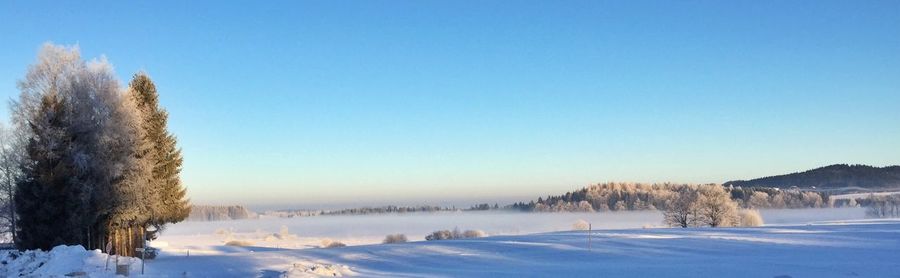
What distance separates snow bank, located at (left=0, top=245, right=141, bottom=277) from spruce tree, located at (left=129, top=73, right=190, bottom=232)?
857 cm

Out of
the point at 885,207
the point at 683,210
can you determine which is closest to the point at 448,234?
the point at 683,210

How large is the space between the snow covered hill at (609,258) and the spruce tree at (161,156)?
8.51 m

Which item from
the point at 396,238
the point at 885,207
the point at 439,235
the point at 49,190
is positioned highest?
the point at 49,190

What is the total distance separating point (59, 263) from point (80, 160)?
7119mm

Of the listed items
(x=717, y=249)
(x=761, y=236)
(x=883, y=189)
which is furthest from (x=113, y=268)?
(x=883, y=189)

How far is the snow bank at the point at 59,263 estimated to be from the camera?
22.7 meters

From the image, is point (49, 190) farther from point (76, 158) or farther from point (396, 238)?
point (396, 238)

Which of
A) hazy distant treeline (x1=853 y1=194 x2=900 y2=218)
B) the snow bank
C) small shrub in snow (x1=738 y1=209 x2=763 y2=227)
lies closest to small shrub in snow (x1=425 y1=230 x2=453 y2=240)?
small shrub in snow (x1=738 y1=209 x2=763 y2=227)

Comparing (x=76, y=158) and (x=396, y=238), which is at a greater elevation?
(x=76, y=158)

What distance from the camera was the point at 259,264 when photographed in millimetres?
26688

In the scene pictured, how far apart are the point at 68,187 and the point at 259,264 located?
955cm

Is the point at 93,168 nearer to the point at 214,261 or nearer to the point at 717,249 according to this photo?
the point at 214,261

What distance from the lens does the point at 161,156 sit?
3644 cm

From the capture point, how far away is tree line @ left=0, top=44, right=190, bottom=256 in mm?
29500
